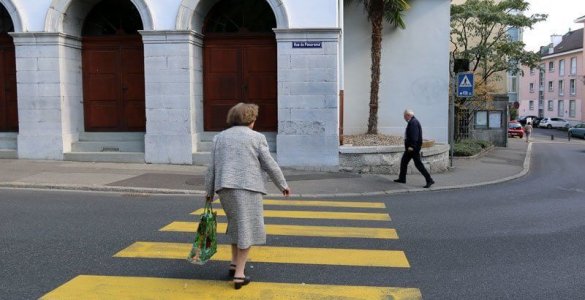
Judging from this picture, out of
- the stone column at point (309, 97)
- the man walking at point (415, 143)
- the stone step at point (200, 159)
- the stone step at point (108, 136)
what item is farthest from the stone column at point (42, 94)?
the man walking at point (415, 143)

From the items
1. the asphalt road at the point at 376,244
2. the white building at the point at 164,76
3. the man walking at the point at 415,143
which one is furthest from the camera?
the white building at the point at 164,76

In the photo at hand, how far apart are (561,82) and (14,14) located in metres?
69.6

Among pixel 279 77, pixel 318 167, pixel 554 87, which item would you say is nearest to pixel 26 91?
pixel 279 77

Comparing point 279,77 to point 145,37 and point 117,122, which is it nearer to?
point 145,37

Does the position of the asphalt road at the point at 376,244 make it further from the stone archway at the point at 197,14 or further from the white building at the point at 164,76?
the stone archway at the point at 197,14

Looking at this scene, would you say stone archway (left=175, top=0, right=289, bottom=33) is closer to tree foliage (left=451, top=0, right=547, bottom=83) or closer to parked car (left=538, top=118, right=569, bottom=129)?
tree foliage (left=451, top=0, right=547, bottom=83)

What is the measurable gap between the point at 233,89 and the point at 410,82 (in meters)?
6.21

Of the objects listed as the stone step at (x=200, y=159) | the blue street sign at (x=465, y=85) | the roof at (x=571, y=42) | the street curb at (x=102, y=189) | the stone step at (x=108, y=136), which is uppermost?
the roof at (x=571, y=42)

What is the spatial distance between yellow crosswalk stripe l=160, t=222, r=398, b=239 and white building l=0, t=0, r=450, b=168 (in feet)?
20.4

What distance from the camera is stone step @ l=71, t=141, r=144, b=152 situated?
1485 cm

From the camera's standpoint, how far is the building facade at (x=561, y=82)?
211ft

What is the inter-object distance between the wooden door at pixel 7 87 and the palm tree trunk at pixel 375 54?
10418mm

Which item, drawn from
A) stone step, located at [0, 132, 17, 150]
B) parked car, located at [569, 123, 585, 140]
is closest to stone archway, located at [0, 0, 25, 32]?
stone step, located at [0, 132, 17, 150]

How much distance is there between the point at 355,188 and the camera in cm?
1144
